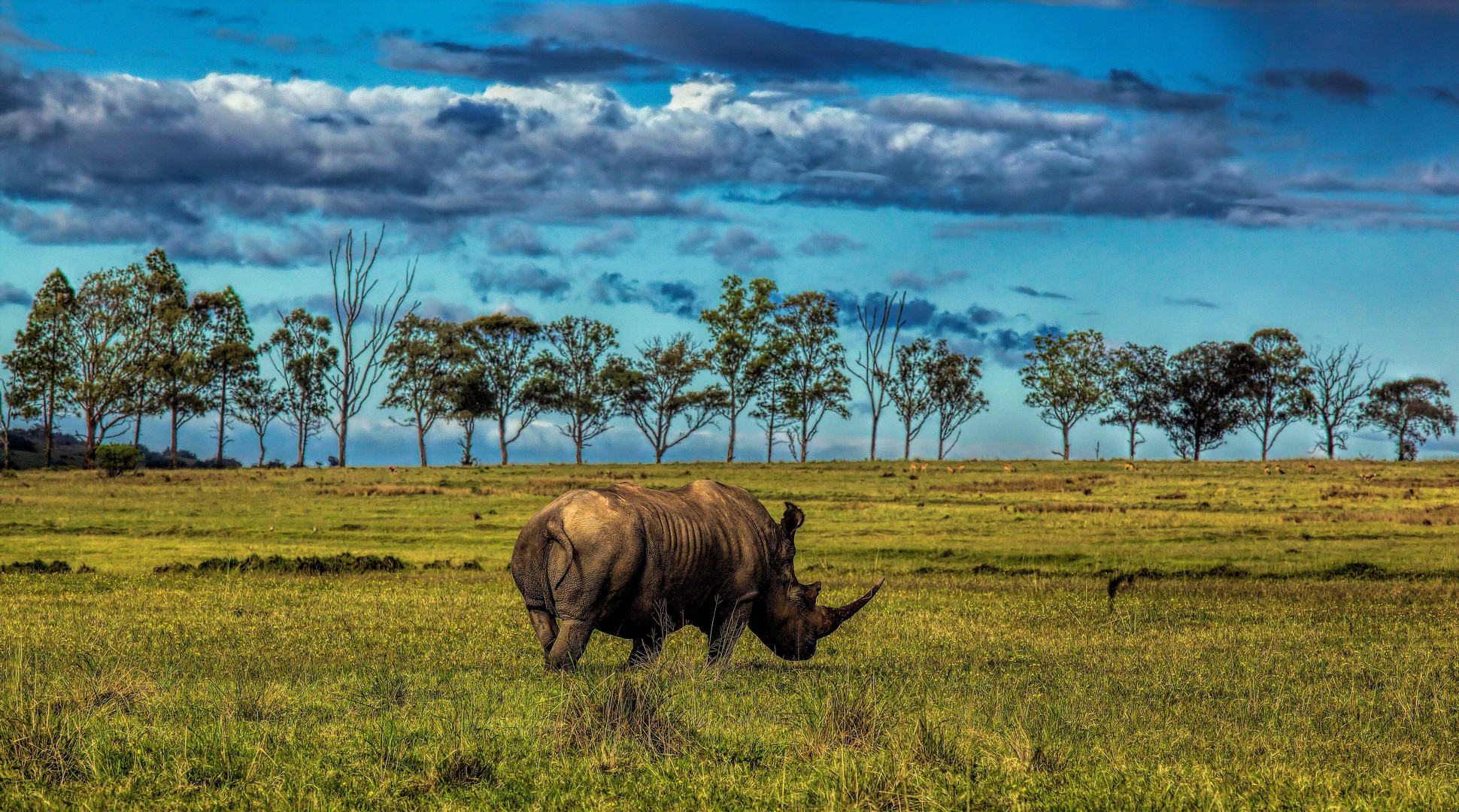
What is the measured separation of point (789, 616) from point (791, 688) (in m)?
1.62

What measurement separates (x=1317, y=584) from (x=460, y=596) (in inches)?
Result: 676

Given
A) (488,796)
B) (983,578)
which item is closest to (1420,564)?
(983,578)

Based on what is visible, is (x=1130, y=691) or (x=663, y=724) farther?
(x=1130, y=691)

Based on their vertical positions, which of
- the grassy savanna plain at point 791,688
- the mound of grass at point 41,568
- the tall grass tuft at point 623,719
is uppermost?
the tall grass tuft at point 623,719

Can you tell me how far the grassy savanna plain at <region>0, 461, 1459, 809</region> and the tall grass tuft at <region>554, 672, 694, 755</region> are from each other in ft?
0.10

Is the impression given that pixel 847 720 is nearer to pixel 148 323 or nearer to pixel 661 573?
pixel 661 573

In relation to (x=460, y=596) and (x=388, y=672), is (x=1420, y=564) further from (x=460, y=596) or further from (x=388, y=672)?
(x=388, y=672)

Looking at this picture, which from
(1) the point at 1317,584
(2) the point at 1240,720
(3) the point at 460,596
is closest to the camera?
(2) the point at 1240,720

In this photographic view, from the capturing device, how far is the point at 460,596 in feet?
69.5

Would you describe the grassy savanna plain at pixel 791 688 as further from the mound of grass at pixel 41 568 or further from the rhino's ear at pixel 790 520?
the rhino's ear at pixel 790 520

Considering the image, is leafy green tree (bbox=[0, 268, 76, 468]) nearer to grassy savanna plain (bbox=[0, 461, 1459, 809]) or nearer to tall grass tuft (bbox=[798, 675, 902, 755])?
grassy savanna plain (bbox=[0, 461, 1459, 809])

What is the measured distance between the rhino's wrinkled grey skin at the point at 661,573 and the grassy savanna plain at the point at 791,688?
20.1 inches


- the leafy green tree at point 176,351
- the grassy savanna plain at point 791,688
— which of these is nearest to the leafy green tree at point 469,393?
the leafy green tree at point 176,351

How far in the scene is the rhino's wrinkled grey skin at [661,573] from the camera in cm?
1159
